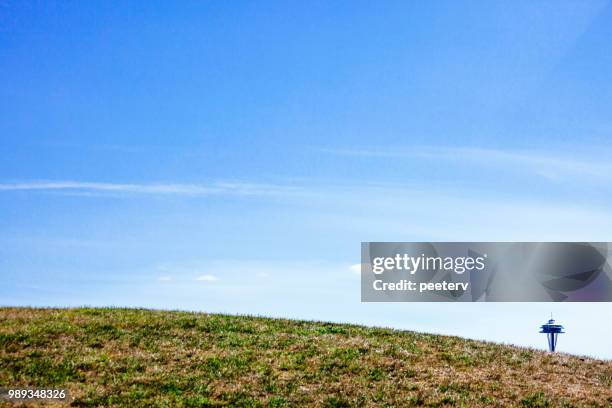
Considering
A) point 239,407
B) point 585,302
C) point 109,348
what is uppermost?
point 585,302

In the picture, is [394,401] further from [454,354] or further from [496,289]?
[496,289]

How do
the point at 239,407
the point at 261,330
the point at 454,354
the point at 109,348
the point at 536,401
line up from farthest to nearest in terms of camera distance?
the point at 261,330 → the point at 454,354 → the point at 109,348 → the point at 536,401 → the point at 239,407

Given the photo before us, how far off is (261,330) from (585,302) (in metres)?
20.8

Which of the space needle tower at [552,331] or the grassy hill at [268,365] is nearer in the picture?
the grassy hill at [268,365]

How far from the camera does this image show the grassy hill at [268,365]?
821 inches

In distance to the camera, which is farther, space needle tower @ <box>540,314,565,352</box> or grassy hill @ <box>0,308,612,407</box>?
space needle tower @ <box>540,314,565,352</box>

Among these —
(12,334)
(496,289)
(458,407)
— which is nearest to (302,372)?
(458,407)

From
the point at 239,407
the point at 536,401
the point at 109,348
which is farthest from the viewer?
the point at 109,348

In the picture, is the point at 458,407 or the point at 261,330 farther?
the point at 261,330

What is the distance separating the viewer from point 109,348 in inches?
971

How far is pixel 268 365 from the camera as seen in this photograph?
23297mm

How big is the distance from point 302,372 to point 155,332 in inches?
295

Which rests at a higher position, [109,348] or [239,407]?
[109,348]

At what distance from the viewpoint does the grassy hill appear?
20844 mm
